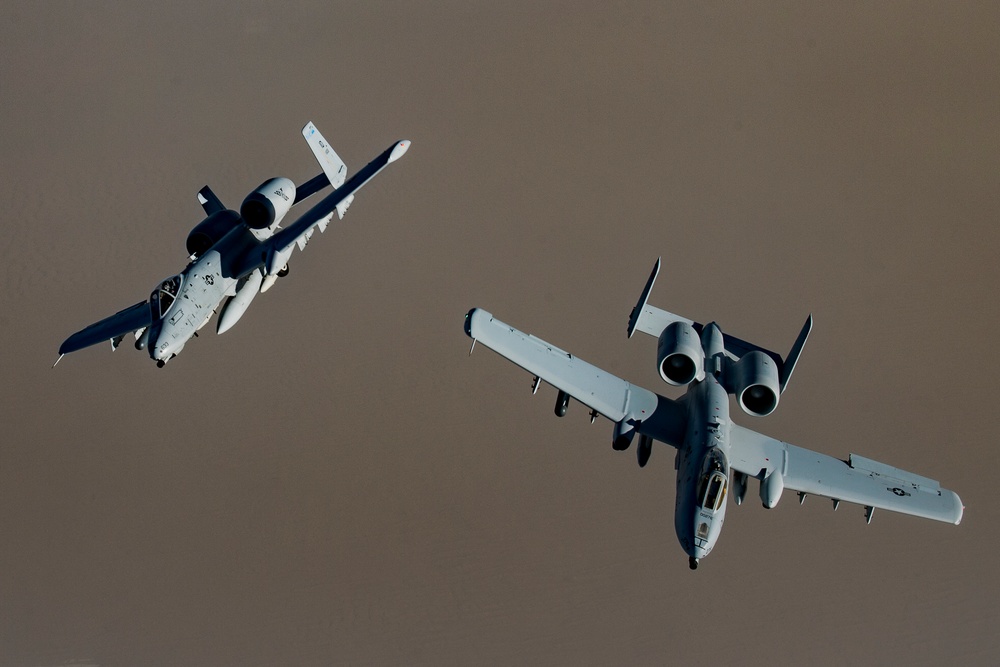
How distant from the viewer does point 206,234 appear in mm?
24094

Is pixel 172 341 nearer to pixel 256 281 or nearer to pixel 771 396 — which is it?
pixel 256 281

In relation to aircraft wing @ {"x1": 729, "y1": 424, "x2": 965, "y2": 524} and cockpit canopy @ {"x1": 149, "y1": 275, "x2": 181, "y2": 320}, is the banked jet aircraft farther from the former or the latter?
cockpit canopy @ {"x1": 149, "y1": 275, "x2": 181, "y2": 320}

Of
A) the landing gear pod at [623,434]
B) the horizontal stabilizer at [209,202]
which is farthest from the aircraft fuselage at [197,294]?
the landing gear pod at [623,434]

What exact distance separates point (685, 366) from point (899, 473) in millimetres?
5149

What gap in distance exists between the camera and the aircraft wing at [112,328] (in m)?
23.3

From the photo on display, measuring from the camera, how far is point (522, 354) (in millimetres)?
21281

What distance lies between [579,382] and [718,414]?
118 inches

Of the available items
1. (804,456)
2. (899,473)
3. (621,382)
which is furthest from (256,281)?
(899,473)

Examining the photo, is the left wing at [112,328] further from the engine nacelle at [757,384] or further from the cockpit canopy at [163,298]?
the engine nacelle at [757,384]

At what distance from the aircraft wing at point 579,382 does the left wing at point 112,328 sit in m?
7.95

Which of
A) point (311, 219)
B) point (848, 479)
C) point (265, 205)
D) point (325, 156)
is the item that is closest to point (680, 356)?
point (848, 479)

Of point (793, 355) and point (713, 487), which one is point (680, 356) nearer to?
point (793, 355)

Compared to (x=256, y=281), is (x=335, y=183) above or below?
Result: above

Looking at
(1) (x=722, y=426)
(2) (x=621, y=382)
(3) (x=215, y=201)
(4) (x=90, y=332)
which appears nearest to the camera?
(1) (x=722, y=426)
